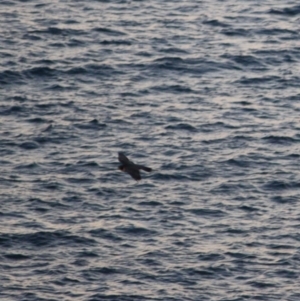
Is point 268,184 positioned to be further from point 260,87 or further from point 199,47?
point 199,47

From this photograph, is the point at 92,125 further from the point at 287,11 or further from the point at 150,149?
the point at 287,11

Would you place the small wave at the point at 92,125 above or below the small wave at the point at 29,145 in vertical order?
above

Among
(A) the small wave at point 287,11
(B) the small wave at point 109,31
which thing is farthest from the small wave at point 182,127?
(A) the small wave at point 287,11

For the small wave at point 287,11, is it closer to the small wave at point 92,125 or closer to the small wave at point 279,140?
the small wave at point 279,140

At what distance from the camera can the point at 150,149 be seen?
71.8 metres

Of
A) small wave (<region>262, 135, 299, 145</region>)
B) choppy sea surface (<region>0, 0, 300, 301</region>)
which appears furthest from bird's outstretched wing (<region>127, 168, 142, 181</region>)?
small wave (<region>262, 135, 299, 145</region>)

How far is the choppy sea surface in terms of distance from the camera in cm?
6400

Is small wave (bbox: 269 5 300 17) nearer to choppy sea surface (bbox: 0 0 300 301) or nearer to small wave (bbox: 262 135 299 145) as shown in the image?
choppy sea surface (bbox: 0 0 300 301)

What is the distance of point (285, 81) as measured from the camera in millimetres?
78500

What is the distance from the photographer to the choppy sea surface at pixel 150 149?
64.0 metres

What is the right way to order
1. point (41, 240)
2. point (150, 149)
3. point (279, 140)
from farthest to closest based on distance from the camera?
point (279, 140) < point (150, 149) < point (41, 240)

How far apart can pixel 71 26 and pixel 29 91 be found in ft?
29.1

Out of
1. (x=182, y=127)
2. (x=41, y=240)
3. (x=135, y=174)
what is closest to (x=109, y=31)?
(x=182, y=127)

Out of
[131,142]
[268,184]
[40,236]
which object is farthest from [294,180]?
[40,236]
